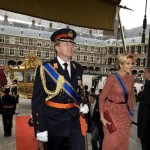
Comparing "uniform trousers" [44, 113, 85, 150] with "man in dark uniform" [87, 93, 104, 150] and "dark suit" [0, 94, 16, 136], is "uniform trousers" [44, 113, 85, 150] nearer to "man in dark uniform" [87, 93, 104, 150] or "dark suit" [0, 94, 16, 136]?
"man in dark uniform" [87, 93, 104, 150]

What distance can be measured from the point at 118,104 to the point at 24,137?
4.04 meters

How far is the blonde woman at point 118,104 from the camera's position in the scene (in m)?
3.93

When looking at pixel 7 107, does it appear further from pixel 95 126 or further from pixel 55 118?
pixel 55 118

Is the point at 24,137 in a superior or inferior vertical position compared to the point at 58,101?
inferior

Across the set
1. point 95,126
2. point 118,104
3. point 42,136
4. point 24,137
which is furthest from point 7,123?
point 42,136

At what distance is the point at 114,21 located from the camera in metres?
4.96

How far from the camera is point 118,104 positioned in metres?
3.99

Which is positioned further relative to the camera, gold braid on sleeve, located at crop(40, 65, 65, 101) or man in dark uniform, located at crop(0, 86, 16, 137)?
man in dark uniform, located at crop(0, 86, 16, 137)

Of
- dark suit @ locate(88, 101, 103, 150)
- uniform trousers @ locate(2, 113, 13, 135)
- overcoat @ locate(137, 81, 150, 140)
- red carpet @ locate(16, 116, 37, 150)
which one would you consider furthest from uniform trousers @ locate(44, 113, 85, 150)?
uniform trousers @ locate(2, 113, 13, 135)

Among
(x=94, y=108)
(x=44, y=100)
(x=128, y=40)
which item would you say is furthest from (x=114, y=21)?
(x=128, y=40)

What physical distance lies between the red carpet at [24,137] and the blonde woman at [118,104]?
106 inches

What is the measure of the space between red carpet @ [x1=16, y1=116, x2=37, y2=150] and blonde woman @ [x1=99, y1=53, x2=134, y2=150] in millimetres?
2699

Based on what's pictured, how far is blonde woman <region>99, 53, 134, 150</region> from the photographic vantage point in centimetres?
393

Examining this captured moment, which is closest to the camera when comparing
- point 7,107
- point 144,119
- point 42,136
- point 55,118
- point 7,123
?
point 42,136
